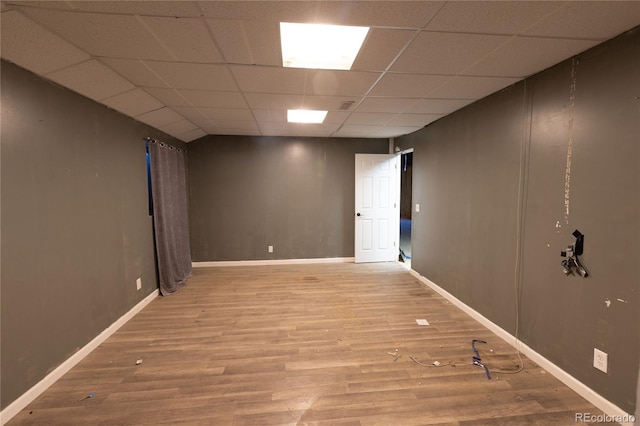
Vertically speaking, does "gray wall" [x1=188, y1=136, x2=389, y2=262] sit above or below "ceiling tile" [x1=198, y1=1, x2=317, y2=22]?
below

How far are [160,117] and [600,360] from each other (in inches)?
187

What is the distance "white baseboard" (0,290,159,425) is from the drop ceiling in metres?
2.21

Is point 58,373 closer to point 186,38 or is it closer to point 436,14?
point 186,38

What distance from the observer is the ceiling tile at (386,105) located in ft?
9.67

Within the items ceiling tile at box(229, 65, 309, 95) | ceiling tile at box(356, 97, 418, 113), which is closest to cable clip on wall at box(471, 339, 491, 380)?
ceiling tile at box(356, 97, 418, 113)

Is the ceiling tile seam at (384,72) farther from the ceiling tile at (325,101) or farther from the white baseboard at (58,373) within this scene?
the white baseboard at (58,373)

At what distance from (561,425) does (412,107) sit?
2.99 meters

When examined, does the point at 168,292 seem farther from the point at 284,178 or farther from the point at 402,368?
the point at 402,368

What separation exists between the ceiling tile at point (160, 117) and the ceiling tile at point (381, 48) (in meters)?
2.42

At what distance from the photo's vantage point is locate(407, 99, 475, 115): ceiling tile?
2.99 m

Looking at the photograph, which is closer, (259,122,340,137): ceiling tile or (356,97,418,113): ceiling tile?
(356,97,418,113): ceiling tile

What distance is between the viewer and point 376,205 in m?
5.41

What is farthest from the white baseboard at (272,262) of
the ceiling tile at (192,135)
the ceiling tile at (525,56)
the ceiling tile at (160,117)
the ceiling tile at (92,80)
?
the ceiling tile at (525,56)

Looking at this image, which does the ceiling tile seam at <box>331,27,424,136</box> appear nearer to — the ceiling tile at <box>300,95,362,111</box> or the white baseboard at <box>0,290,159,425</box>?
the ceiling tile at <box>300,95,362,111</box>
